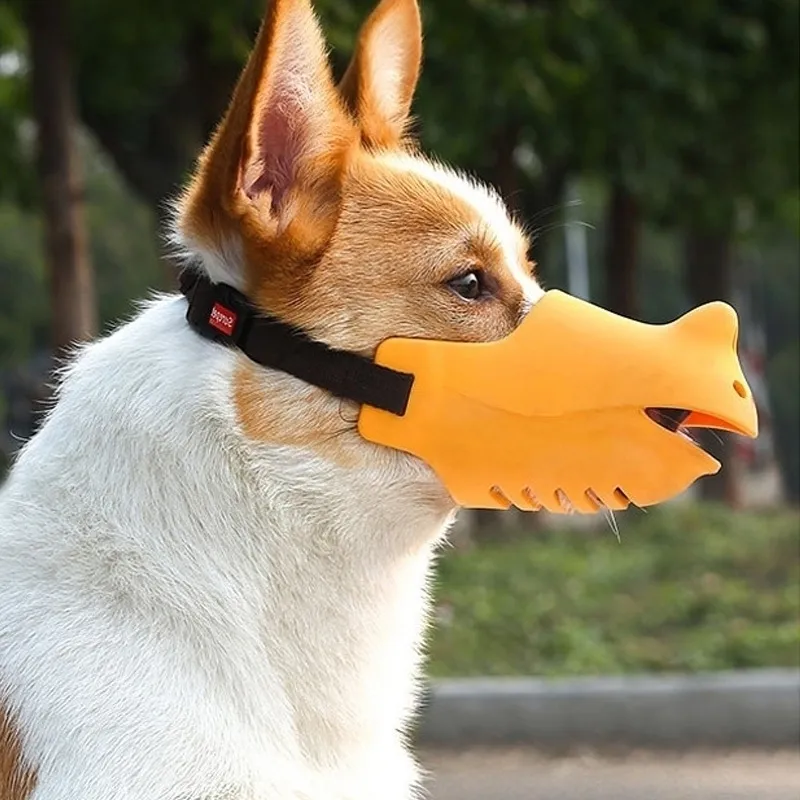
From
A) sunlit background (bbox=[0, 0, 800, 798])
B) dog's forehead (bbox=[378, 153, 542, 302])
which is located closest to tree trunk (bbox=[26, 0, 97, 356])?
sunlit background (bbox=[0, 0, 800, 798])

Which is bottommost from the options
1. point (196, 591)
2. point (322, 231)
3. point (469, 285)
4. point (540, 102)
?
point (540, 102)

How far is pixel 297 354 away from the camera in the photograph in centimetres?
218

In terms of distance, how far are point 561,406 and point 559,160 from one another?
1193 cm

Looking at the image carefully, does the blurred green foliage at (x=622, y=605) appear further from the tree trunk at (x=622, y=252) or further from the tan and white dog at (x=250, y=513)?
the tan and white dog at (x=250, y=513)

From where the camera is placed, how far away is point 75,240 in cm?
797

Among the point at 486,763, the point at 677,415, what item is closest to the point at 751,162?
the point at 486,763

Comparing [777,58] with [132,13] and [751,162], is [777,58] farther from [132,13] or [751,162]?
[132,13]

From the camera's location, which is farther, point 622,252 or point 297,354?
point 622,252

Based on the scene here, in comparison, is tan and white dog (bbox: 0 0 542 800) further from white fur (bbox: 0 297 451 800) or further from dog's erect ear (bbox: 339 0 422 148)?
dog's erect ear (bbox: 339 0 422 148)

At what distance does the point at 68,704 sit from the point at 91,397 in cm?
50

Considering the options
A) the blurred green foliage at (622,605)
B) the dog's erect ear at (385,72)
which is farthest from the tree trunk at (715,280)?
the dog's erect ear at (385,72)

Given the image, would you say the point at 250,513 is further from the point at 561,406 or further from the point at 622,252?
the point at 622,252

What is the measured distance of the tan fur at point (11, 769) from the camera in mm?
2039

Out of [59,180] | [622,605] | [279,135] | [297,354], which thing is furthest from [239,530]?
[622,605]
